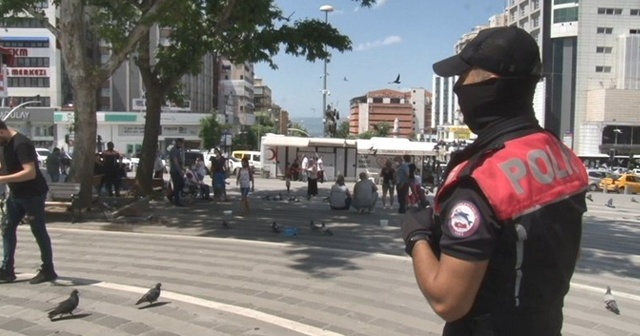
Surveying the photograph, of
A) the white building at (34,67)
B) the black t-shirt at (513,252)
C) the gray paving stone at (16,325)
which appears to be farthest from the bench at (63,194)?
the white building at (34,67)

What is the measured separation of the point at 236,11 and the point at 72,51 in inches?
186

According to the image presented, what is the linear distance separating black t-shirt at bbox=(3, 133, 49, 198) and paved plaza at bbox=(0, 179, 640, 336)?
104 centimetres

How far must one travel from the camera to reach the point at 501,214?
1611mm

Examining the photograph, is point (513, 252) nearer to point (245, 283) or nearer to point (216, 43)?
point (245, 283)

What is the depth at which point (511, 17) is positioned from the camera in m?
91.6

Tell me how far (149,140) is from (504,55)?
50.2ft

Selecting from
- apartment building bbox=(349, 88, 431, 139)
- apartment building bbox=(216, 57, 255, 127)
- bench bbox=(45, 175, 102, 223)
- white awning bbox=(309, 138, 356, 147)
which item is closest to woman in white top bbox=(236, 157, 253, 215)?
bench bbox=(45, 175, 102, 223)

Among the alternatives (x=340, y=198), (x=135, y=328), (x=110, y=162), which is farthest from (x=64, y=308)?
(x=110, y=162)

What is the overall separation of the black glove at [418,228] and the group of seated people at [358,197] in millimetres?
12604

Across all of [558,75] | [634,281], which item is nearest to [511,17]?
[558,75]

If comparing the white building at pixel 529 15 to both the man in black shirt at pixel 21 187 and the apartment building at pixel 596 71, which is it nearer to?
the apartment building at pixel 596 71

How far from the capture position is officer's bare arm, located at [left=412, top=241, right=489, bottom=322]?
1621 millimetres

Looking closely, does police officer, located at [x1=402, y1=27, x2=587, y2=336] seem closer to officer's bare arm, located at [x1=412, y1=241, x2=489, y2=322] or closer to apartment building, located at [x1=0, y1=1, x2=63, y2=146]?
officer's bare arm, located at [x1=412, y1=241, x2=489, y2=322]

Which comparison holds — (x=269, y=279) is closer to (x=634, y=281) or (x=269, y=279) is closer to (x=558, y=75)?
(x=634, y=281)
